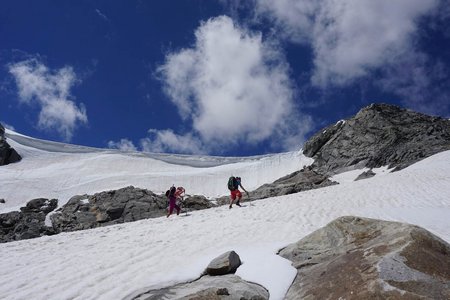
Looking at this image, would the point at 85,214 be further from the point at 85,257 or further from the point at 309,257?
the point at 309,257

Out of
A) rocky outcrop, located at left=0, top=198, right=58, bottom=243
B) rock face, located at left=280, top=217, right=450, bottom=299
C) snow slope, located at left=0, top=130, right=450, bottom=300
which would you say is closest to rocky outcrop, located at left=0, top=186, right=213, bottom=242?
rocky outcrop, located at left=0, top=198, right=58, bottom=243

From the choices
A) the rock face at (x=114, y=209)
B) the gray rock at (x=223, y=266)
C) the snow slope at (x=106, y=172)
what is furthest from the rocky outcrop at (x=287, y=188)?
the gray rock at (x=223, y=266)

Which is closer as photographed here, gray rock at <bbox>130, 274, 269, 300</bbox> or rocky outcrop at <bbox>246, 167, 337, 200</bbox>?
gray rock at <bbox>130, 274, 269, 300</bbox>

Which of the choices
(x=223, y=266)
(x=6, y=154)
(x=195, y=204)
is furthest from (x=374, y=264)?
(x=6, y=154)

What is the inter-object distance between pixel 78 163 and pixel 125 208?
26.4 metres

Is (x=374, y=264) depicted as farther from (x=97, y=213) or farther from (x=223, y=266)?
(x=97, y=213)

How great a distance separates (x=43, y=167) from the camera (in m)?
52.0

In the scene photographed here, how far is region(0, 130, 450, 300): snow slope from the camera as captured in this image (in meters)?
8.32

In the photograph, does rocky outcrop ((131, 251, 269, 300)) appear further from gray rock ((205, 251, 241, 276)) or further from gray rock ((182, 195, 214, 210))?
gray rock ((182, 195, 214, 210))

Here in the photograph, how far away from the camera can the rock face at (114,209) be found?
27.8 m

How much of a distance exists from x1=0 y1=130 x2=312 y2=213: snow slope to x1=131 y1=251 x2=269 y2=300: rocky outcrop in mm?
30692

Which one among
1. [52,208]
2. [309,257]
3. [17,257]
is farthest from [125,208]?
[309,257]

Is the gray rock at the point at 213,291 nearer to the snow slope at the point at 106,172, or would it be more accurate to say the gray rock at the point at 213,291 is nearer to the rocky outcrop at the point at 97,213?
the rocky outcrop at the point at 97,213

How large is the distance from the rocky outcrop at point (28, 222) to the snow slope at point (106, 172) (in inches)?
69.2
